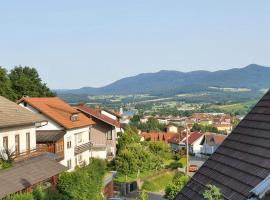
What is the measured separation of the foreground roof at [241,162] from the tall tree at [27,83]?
47754 mm

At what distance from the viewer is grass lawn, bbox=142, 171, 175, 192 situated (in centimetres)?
4572

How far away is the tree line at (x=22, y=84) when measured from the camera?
52.8 m

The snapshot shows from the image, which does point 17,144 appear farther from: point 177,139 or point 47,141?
point 177,139

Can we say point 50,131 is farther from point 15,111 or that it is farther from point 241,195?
point 241,195

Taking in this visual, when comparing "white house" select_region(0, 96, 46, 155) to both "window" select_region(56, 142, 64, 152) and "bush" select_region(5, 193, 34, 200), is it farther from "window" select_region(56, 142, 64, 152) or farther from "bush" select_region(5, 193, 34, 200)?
"window" select_region(56, 142, 64, 152)

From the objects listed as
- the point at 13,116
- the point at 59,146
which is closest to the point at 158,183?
the point at 59,146

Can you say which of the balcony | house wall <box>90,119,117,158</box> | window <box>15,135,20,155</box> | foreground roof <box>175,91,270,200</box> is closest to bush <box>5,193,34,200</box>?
window <box>15,135,20,155</box>

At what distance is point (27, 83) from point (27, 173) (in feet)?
122

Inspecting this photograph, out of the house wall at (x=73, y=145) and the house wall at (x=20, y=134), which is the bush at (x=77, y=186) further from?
the house wall at (x=73, y=145)

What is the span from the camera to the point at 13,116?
2698 centimetres

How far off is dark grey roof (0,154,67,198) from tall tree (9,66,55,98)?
30.7 m

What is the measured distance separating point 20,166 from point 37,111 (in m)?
16.0

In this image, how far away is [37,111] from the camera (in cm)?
3959

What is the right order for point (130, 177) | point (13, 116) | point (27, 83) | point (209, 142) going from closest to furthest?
1. point (13, 116)
2. point (130, 177)
3. point (27, 83)
4. point (209, 142)
